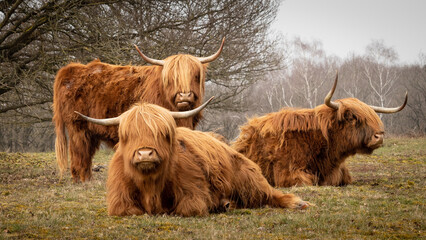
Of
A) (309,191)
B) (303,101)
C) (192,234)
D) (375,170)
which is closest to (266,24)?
(375,170)

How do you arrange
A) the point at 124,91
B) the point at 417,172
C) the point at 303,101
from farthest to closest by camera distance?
the point at 303,101 → the point at 417,172 → the point at 124,91

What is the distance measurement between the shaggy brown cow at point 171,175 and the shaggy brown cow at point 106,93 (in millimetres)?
2121

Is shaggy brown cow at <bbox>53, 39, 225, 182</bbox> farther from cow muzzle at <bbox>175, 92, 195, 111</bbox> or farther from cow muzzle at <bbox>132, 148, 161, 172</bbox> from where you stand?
cow muzzle at <bbox>132, 148, 161, 172</bbox>

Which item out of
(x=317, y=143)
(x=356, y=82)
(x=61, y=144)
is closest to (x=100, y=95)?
(x=61, y=144)

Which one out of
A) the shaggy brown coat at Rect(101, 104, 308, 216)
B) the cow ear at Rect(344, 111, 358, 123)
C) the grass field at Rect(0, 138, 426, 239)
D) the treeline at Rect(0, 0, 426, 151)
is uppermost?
the treeline at Rect(0, 0, 426, 151)

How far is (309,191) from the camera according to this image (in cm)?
590

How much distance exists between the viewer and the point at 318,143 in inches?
275

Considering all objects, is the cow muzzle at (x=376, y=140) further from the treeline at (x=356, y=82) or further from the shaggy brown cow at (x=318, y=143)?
the treeline at (x=356, y=82)

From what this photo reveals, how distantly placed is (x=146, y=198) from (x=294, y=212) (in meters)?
1.30

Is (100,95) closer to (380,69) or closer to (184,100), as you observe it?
(184,100)

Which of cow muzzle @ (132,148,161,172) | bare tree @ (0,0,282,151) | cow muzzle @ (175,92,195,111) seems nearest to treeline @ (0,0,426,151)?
bare tree @ (0,0,282,151)

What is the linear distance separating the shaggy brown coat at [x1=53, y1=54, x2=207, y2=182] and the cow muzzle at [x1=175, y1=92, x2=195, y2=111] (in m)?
0.17

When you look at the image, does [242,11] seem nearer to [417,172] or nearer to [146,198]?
[417,172]

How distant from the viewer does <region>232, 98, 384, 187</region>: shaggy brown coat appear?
6.80m
